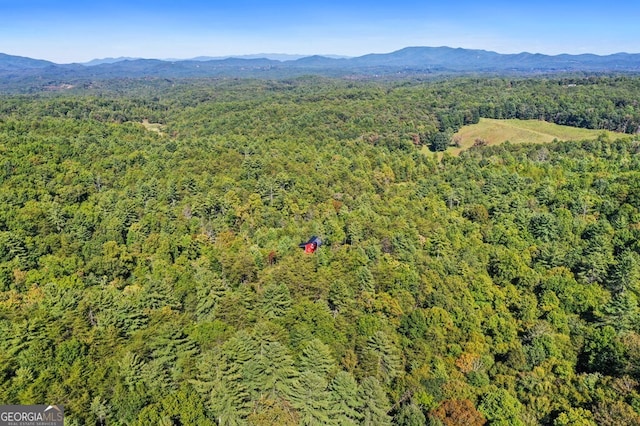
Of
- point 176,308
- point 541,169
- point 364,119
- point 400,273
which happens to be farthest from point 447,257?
point 364,119

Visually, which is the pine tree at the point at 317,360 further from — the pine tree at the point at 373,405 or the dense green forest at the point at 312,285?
the pine tree at the point at 373,405

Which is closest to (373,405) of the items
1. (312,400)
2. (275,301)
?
(312,400)

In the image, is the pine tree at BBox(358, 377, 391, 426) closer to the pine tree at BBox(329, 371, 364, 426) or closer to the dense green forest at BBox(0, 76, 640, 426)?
the dense green forest at BBox(0, 76, 640, 426)

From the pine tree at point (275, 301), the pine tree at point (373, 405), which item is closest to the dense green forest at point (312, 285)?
the pine tree at point (373, 405)

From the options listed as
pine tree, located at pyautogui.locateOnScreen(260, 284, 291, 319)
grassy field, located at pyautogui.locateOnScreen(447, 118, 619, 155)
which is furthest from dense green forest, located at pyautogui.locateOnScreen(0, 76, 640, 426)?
grassy field, located at pyautogui.locateOnScreen(447, 118, 619, 155)

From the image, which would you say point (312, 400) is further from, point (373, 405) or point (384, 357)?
point (384, 357)
